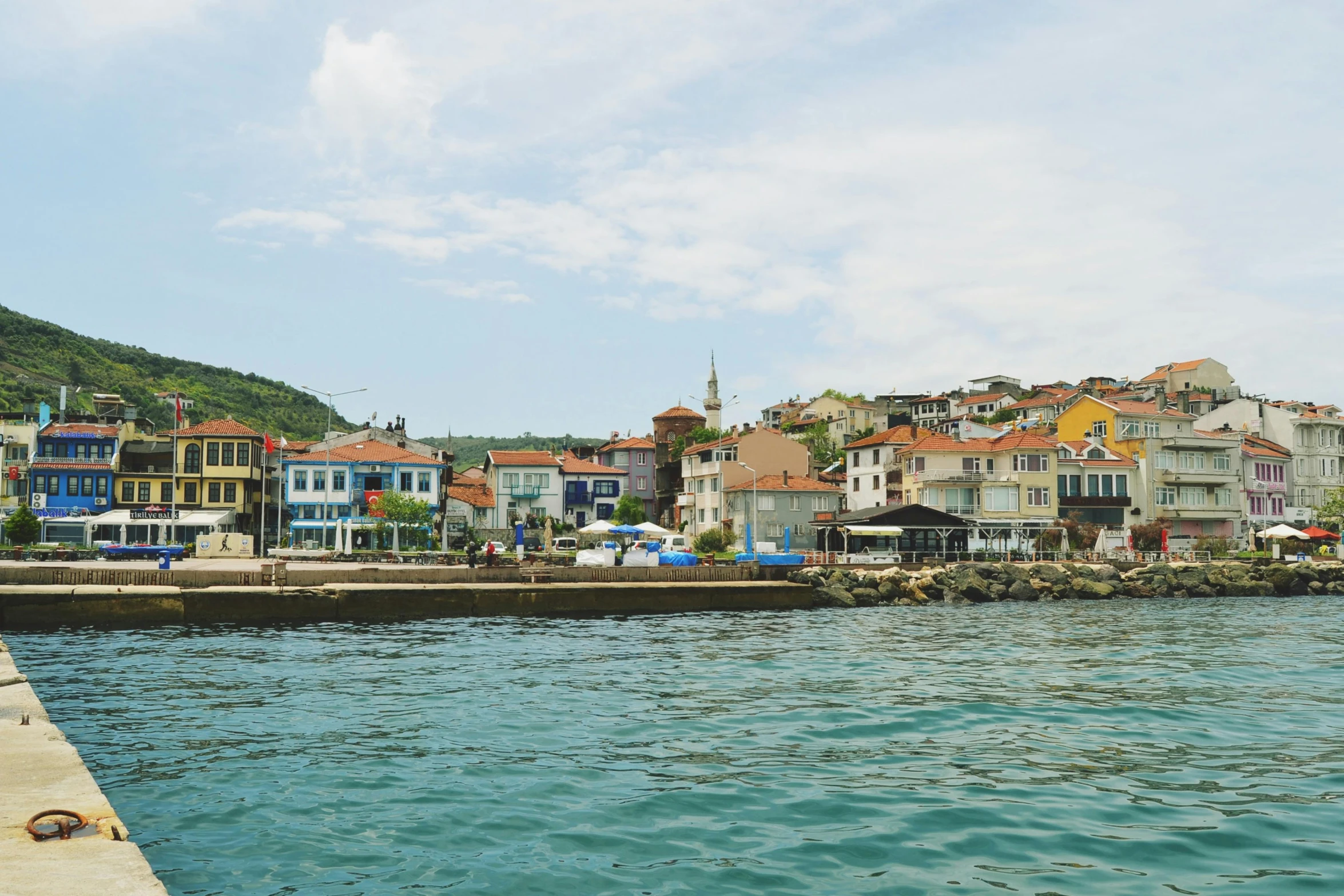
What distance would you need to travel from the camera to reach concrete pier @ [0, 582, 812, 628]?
34812 millimetres

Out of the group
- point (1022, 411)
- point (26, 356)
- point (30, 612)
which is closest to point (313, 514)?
point (30, 612)

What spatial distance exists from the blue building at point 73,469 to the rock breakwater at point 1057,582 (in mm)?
55793

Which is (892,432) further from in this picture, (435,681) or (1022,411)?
(435,681)

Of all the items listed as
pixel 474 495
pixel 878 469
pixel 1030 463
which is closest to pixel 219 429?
pixel 474 495

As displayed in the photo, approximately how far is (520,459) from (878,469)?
102ft

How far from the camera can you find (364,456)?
8312 centimetres

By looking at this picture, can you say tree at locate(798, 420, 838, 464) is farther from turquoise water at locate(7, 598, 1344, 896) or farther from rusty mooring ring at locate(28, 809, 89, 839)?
rusty mooring ring at locate(28, 809, 89, 839)

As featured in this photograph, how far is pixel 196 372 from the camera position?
493 ft

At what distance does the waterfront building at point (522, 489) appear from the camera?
9175 cm

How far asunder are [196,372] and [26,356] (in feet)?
→ 81.2

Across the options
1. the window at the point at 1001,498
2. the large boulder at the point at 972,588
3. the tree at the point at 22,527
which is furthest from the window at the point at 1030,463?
the tree at the point at 22,527

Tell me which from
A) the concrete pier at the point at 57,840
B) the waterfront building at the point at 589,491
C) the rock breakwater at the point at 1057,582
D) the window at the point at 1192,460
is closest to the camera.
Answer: the concrete pier at the point at 57,840

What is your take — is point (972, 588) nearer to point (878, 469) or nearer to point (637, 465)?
point (878, 469)

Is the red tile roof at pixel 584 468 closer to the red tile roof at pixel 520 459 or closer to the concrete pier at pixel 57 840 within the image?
the red tile roof at pixel 520 459
